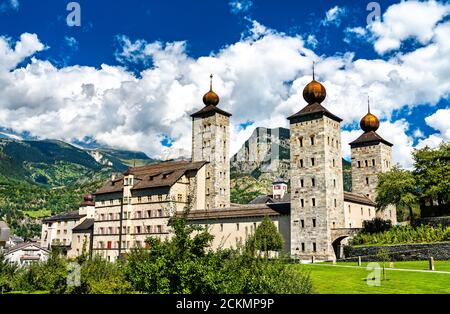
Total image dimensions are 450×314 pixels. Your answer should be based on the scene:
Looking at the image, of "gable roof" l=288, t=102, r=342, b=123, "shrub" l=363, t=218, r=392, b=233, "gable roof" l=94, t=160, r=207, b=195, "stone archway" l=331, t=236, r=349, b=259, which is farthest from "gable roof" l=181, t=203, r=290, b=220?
"gable roof" l=288, t=102, r=342, b=123

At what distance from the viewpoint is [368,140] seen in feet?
246

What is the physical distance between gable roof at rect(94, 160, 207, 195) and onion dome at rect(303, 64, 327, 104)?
67.8ft

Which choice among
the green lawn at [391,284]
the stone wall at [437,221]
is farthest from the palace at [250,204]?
the green lawn at [391,284]

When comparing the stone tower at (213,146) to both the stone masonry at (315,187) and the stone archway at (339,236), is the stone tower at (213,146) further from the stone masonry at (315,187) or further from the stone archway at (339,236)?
the stone archway at (339,236)

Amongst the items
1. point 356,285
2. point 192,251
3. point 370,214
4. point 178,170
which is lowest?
point 356,285

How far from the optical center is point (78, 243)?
276ft

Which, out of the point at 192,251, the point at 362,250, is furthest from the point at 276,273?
the point at 362,250

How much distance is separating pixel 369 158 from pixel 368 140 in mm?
2983

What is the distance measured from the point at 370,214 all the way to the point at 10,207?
537 feet

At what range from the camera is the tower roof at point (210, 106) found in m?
72.6

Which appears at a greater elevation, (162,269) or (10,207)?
(10,207)

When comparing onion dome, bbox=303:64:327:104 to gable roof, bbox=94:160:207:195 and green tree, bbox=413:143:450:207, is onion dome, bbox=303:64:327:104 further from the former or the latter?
gable roof, bbox=94:160:207:195

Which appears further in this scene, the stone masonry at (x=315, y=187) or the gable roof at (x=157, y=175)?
the gable roof at (x=157, y=175)
